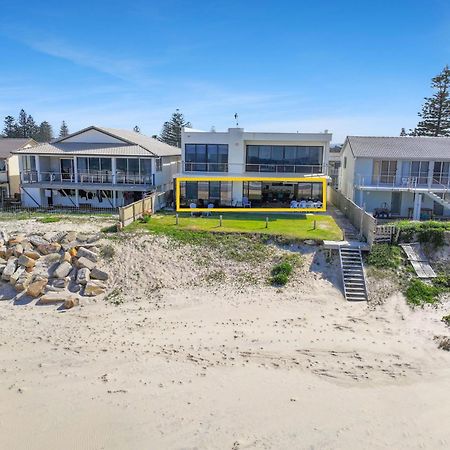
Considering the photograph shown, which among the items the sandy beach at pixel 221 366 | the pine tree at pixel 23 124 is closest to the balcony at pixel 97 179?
the sandy beach at pixel 221 366

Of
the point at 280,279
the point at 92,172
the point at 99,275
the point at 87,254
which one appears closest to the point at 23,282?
the point at 87,254

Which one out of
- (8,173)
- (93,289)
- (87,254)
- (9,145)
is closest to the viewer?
(93,289)

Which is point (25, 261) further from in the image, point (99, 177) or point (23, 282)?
point (99, 177)

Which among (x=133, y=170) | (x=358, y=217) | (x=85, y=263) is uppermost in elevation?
(x=133, y=170)

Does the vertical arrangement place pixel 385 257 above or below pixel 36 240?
below

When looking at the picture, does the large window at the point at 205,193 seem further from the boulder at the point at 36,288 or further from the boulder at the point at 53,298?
the boulder at the point at 53,298

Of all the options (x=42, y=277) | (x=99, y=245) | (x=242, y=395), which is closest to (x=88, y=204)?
(x=99, y=245)

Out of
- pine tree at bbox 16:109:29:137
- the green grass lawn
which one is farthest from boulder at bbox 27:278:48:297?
pine tree at bbox 16:109:29:137
